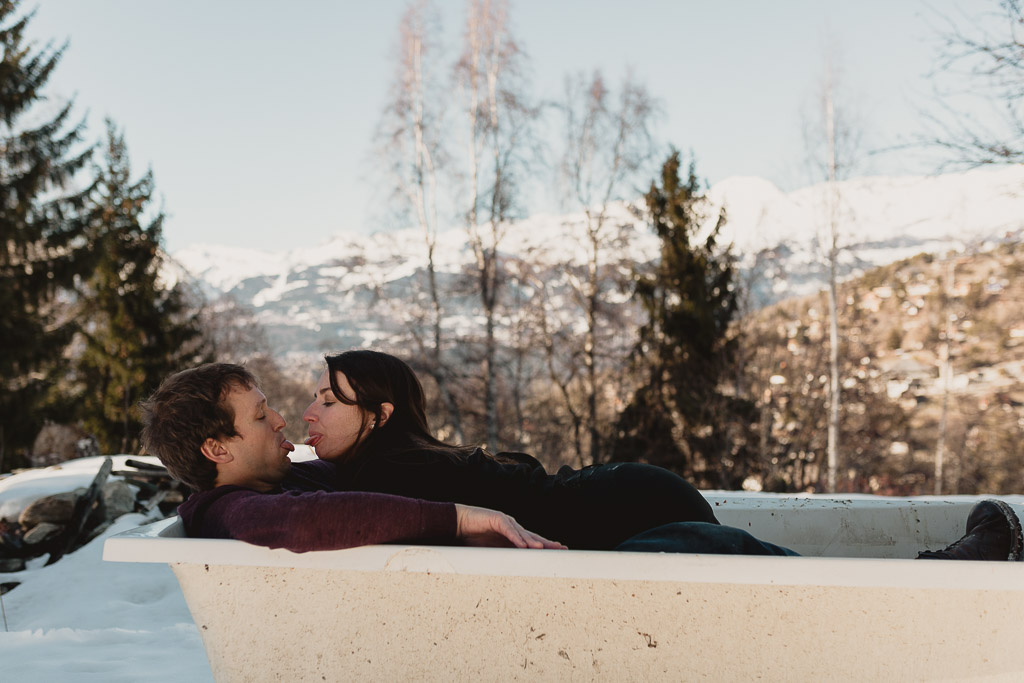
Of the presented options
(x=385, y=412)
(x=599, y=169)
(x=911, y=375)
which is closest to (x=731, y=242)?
(x=599, y=169)

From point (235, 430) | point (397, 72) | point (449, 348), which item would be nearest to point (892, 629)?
point (235, 430)

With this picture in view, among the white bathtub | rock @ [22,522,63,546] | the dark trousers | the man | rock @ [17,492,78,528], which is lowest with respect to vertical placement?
rock @ [22,522,63,546]

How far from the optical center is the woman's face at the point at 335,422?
166 centimetres

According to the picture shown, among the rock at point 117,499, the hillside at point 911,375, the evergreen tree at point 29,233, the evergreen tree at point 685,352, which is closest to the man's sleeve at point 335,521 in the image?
the rock at point 117,499

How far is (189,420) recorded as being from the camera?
1.46 metres

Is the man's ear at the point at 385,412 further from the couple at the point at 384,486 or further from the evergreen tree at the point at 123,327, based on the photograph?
the evergreen tree at the point at 123,327

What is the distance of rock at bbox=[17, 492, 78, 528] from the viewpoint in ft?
12.2

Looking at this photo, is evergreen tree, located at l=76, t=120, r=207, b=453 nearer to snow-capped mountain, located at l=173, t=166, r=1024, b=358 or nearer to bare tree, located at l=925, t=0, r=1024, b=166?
snow-capped mountain, located at l=173, t=166, r=1024, b=358

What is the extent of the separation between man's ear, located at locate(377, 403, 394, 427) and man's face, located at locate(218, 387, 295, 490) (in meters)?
0.22

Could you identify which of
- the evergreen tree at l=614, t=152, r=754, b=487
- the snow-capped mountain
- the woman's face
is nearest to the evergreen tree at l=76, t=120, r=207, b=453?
the snow-capped mountain

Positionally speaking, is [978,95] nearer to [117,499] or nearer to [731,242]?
[731,242]

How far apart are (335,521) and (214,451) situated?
39cm

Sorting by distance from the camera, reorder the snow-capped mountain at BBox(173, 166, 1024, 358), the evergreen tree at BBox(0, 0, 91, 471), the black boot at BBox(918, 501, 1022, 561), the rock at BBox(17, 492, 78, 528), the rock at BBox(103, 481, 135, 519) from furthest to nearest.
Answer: the snow-capped mountain at BBox(173, 166, 1024, 358) → the evergreen tree at BBox(0, 0, 91, 471) → the rock at BBox(103, 481, 135, 519) → the rock at BBox(17, 492, 78, 528) → the black boot at BBox(918, 501, 1022, 561)

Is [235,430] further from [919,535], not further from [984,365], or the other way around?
[984,365]
